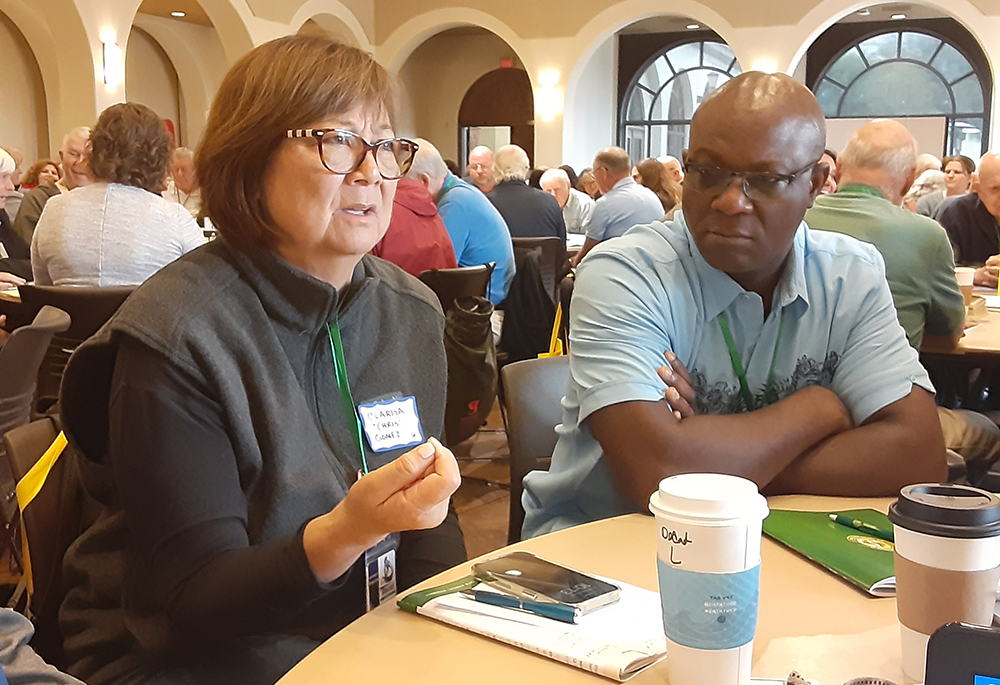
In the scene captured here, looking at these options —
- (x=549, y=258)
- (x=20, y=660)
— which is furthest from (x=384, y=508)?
(x=549, y=258)

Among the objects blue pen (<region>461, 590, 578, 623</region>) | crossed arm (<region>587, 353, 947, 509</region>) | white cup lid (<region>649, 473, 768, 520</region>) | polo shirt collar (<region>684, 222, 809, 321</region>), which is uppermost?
polo shirt collar (<region>684, 222, 809, 321</region>)

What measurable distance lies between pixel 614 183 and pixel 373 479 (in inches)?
247

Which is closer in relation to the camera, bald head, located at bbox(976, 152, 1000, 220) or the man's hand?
the man's hand

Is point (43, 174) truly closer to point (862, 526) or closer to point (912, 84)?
point (862, 526)

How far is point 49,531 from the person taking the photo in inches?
52.5

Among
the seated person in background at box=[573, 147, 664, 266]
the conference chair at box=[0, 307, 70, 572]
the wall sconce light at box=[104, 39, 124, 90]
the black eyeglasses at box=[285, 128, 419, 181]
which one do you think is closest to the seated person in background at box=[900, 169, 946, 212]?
the seated person in background at box=[573, 147, 664, 266]

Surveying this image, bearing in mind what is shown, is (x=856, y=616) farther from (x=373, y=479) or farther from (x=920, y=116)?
(x=920, y=116)

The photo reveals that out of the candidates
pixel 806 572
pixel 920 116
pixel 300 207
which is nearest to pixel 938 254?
pixel 806 572

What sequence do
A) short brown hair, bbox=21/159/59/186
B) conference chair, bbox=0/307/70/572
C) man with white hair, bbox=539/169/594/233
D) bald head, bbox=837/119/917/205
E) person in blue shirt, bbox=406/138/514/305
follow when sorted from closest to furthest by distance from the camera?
1. conference chair, bbox=0/307/70/572
2. bald head, bbox=837/119/917/205
3. person in blue shirt, bbox=406/138/514/305
4. short brown hair, bbox=21/159/59/186
5. man with white hair, bbox=539/169/594/233

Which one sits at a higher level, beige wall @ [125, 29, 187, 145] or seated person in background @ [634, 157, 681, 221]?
beige wall @ [125, 29, 187, 145]

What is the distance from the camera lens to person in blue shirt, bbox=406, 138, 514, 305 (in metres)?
4.82

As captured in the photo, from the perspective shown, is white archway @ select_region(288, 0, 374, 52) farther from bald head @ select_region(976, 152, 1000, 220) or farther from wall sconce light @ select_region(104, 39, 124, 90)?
bald head @ select_region(976, 152, 1000, 220)

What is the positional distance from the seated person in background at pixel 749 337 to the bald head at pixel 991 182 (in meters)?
2.95

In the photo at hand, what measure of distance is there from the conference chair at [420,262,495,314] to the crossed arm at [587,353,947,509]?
222 centimetres
